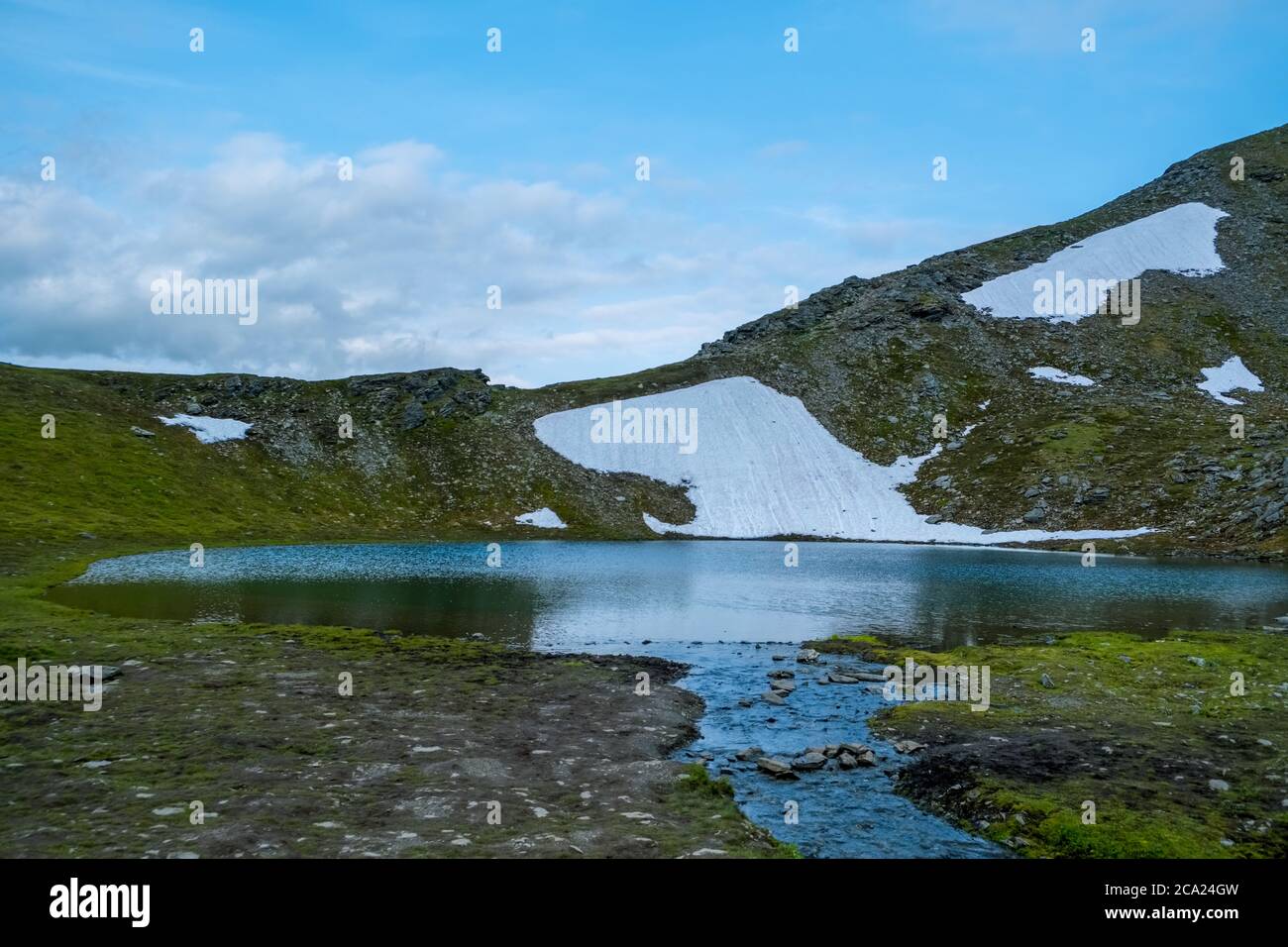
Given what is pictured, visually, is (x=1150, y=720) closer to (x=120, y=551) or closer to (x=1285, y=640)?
(x=1285, y=640)

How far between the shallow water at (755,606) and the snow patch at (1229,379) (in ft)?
227

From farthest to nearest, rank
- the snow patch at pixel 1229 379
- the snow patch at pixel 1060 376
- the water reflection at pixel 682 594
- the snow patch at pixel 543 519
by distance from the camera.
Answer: the snow patch at pixel 1060 376 → the snow patch at pixel 1229 379 → the snow patch at pixel 543 519 → the water reflection at pixel 682 594

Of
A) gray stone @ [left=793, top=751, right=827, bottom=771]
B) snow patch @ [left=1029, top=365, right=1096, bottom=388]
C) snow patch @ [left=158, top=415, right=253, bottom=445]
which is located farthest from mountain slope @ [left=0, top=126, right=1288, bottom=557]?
gray stone @ [left=793, top=751, right=827, bottom=771]

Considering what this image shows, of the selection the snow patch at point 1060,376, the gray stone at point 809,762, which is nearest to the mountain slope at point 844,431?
the snow patch at point 1060,376

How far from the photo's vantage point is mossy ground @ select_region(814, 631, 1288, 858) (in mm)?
15539

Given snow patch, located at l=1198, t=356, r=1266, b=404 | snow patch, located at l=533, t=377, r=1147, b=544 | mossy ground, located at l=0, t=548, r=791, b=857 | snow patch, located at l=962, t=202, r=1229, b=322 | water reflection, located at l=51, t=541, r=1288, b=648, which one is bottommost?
water reflection, located at l=51, t=541, r=1288, b=648

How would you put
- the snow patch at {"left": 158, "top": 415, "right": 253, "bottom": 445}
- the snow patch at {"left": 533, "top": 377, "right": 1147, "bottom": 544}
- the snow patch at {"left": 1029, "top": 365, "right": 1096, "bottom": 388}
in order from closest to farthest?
the snow patch at {"left": 533, "top": 377, "right": 1147, "bottom": 544}
the snow patch at {"left": 158, "top": 415, "right": 253, "bottom": 445}
the snow patch at {"left": 1029, "top": 365, "right": 1096, "bottom": 388}

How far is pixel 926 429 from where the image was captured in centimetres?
13488

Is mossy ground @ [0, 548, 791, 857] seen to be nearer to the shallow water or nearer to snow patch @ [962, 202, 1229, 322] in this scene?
the shallow water

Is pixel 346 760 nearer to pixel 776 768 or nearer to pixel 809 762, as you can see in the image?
pixel 776 768

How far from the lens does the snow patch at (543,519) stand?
115 metres

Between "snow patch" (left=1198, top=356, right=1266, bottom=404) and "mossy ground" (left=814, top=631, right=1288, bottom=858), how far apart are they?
121640mm

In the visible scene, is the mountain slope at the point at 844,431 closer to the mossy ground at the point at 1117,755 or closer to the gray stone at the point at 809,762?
the mossy ground at the point at 1117,755

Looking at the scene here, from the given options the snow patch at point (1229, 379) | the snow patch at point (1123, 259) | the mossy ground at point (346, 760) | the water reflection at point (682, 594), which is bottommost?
the water reflection at point (682, 594)
